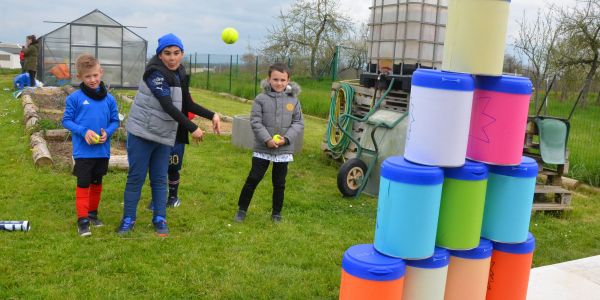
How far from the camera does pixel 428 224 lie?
2.64 meters

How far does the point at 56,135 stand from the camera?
826 centimetres

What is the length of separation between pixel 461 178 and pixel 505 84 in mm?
544

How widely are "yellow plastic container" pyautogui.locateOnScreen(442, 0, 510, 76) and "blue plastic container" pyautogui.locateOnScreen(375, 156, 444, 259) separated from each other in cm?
59

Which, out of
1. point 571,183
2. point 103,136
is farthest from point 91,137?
point 571,183

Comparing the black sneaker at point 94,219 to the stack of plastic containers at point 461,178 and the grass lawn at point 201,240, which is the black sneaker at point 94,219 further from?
the stack of plastic containers at point 461,178

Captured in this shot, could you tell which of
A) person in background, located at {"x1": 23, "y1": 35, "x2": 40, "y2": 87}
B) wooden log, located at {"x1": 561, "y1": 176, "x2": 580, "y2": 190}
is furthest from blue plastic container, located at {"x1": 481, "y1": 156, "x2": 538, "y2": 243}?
person in background, located at {"x1": 23, "y1": 35, "x2": 40, "y2": 87}

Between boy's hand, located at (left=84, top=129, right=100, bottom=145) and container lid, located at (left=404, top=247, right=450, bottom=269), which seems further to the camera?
boy's hand, located at (left=84, top=129, right=100, bottom=145)

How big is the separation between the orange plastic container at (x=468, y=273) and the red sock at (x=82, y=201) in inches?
121

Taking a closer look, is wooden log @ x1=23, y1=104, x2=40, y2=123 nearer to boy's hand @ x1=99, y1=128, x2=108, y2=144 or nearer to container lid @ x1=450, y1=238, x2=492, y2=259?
boy's hand @ x1=99, y1=128, x2=108, y2=144

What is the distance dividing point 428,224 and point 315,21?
2708 cm

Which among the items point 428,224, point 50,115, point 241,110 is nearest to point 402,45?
point 428,224

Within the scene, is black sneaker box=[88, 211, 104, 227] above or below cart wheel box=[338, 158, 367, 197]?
below

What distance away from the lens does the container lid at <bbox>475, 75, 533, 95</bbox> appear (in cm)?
282

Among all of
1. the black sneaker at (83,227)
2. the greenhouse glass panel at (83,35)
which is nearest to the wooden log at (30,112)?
the black sneaker at (83,227)
